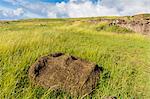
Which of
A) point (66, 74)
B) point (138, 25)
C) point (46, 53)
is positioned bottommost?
point (138, 25)

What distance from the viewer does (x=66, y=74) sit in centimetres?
959

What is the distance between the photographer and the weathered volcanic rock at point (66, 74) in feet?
30.1

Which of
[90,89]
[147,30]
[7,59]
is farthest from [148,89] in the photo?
[147,30]

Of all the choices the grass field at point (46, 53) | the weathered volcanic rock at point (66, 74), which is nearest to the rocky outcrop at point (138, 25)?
the grass field at point (46, 53)

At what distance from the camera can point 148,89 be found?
410 inches

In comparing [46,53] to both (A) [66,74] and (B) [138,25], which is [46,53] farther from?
(B) [138,25]

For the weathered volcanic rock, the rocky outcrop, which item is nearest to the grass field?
the weathered volcanic rock

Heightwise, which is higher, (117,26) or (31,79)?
(31,79)

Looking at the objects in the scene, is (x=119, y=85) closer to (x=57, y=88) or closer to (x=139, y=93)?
(x=139, y=93)

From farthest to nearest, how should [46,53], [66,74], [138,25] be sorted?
[138,25] → [46,53] → [66,74]

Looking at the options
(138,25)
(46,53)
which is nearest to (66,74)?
(46,53)

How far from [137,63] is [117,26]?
2764cm

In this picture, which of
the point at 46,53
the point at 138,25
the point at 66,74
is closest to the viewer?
the point at 66,74

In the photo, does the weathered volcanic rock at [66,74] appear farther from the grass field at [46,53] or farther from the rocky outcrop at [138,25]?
the rocky outcrop at [138,25]
